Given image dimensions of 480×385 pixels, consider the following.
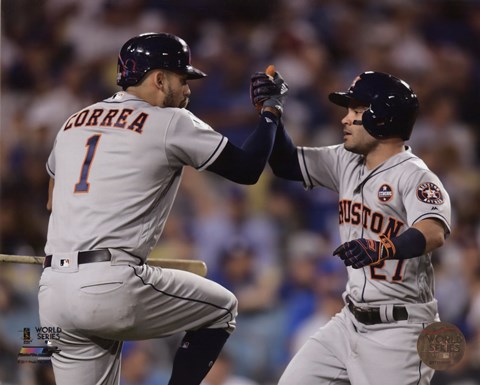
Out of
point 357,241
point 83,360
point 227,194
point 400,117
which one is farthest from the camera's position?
point 227,194

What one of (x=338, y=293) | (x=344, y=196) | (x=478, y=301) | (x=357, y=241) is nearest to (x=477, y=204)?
(x=478, y=301)

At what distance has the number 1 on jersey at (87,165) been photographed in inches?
108

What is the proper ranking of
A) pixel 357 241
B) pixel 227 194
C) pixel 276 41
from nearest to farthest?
pixel 357 241, pixel 227 194, pixel 276 41

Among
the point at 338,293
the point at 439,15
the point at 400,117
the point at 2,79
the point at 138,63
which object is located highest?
the point at 439,15

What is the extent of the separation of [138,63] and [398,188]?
42.5 inches

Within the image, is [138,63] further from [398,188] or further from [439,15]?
[439,15]

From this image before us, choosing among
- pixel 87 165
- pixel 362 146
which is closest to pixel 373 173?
pixel 362 146

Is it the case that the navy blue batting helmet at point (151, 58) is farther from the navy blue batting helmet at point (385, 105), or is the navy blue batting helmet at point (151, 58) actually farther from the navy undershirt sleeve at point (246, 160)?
the navy blue batting helmet at point (385, 105)

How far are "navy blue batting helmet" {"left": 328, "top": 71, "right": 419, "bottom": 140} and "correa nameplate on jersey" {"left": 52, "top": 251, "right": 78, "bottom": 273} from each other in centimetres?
122

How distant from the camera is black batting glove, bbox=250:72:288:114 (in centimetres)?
311

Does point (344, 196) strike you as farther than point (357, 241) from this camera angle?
Yes

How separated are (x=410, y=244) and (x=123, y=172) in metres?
1.02

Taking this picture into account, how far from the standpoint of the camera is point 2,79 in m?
5.98

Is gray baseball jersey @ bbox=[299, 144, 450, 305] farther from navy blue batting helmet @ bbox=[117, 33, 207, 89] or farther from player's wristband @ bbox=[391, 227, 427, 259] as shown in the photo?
navy blue batting helmet @ bbox=[117, 33, 207, 89]
